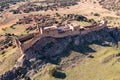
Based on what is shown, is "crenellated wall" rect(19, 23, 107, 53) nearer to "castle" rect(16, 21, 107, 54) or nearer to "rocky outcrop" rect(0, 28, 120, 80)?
"castle" rect(16, 21, 107, 54)

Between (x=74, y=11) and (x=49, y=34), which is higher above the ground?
(x=49, y=34)

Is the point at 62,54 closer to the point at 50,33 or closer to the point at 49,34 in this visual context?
the point at 49,34

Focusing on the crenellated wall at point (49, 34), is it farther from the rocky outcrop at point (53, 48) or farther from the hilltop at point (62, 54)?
the rocky outcrop at point (53, 48)

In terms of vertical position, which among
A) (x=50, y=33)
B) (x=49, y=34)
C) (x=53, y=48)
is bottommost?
(x=53, y=48)

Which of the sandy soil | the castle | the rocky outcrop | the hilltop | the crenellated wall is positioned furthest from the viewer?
the sandy soil

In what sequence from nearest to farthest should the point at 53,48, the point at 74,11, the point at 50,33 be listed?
the point at 53,48 < the point at 50,33 < the point at 74,11

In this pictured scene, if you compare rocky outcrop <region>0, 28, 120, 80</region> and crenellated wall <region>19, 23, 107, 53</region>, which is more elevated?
crenellated wall <region>19, 23, 107, 53</region>

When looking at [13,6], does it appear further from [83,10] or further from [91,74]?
[91,74]

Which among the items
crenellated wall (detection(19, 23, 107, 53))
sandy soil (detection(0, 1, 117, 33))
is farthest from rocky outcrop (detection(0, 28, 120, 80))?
sandy soil (detection(0, 1, 117, 33))

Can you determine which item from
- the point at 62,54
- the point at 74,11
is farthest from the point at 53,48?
the point at 74,11

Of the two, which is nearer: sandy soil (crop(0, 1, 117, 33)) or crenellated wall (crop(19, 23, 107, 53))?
crenellated wall (crop(19, 23, 107, 53))
